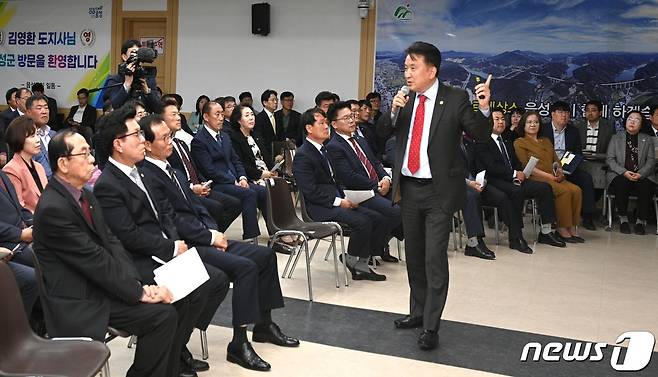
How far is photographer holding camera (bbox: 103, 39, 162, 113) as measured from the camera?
17.7ft

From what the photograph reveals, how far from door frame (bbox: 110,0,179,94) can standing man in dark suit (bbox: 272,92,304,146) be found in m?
1.94

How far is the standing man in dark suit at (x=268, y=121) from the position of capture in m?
9.96

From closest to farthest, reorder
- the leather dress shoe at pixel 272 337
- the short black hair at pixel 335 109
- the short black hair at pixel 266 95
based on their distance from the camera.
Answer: the leather dress shoe at pixel 272 337 < the short black hair at pixel 335 109 < the short black hair at pixel 266 95

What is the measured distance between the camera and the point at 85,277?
9.61 feet

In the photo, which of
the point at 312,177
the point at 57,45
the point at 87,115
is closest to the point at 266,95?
the point at 87,115

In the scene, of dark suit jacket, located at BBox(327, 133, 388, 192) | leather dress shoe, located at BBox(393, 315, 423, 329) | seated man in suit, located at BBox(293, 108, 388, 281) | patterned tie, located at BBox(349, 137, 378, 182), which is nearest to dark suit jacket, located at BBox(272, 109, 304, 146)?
patterned tie, located at BBox(349, 137, 378, 182)

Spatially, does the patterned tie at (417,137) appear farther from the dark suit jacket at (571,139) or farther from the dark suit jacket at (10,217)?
the dark suit jacket at (571,139)

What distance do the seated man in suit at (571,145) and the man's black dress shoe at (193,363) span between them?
5.66 meters

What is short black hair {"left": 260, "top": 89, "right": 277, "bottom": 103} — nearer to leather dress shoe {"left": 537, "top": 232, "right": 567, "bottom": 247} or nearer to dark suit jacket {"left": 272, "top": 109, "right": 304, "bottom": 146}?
dark suit jacket {"left": 272, "top": 109, "right": 304, "bottom": 146}

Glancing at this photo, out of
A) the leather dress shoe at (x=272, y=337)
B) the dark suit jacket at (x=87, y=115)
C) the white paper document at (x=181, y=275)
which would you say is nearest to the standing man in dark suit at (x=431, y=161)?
the leather dress shoe at (x=272, y=337)

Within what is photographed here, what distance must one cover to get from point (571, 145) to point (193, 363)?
5.87 meters

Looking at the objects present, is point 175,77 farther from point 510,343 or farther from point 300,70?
point 510,343

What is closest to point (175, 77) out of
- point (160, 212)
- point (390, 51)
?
point (390, 51)

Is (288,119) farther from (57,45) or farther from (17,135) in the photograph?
(17,135)
